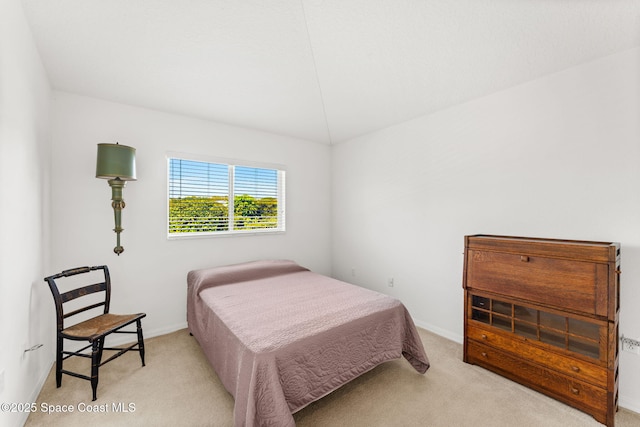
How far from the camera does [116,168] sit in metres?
2.45

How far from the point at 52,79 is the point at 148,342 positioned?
2.59 meters

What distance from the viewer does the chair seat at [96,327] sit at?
194 centimetres

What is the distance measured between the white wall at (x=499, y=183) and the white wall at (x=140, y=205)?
4.89ft

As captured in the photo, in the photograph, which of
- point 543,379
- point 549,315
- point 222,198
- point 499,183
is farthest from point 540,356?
point 222,198

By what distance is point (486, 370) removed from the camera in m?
2.27

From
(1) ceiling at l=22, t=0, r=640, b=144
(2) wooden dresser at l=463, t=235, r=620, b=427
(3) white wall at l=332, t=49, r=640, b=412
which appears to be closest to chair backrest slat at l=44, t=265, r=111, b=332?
(1) ceiling at l=22, t=0, r=640, b=144

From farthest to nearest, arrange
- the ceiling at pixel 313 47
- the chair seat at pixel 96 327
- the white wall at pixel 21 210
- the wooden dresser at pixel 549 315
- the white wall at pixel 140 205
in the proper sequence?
the white wall at pixel 140 205 → the chair seat at pixel 96 327 → the ceiling at pixel 313 47 → the wooden dresser at pixel 549 315 → the white wall at pixel 21 210

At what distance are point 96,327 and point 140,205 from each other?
1266 millimetres

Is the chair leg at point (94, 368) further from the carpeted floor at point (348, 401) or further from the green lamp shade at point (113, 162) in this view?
the green lamp shade at point (113, 162)

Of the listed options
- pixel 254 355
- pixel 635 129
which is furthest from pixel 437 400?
pixel 635 129

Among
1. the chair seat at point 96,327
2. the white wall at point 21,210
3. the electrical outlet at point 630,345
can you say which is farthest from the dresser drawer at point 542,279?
the white wall at point 21,210

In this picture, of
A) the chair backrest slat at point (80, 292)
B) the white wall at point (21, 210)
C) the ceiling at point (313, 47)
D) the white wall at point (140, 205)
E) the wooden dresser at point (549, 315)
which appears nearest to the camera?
the white wall at point (21, 210)

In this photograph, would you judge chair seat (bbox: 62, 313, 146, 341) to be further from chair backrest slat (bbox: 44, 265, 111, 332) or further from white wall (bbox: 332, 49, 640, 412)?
white wall (bbox: 332, 49, 640, 412)

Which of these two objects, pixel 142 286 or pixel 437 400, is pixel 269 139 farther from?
pixel 437 400
